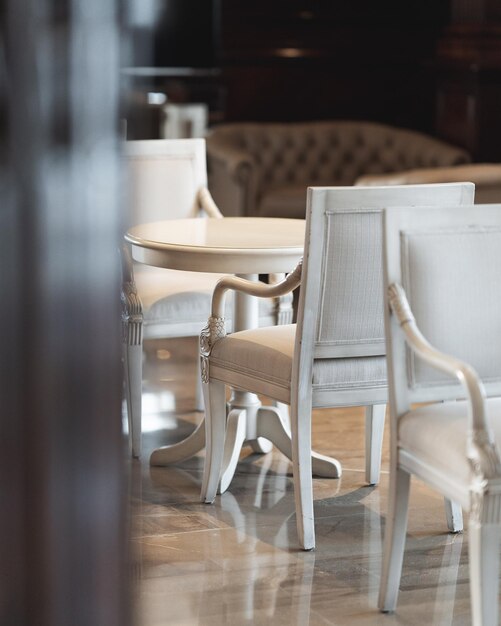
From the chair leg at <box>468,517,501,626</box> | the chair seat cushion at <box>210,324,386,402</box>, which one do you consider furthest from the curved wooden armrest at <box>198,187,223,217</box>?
the chair leg at <box>468,517,501,626</box>

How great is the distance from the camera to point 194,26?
21.3ft

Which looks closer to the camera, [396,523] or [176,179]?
[396,523]

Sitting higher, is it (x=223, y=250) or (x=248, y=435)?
(x=223, y=250)

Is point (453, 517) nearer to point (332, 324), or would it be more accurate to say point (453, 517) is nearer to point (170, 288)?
point (332, 324)

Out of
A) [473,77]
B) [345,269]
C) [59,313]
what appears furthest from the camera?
[473,77]

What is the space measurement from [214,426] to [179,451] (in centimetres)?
42

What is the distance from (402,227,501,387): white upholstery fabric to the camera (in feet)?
6.51

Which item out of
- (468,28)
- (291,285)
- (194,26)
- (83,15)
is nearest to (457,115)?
(468,28)

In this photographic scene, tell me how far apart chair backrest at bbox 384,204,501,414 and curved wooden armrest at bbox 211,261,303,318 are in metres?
0.50

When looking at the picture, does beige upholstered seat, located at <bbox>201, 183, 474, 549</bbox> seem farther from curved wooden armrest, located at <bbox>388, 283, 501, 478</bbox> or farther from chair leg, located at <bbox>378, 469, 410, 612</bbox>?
curved wooden armrest, located at <bbox>388, 283, 501, 478</bbox>

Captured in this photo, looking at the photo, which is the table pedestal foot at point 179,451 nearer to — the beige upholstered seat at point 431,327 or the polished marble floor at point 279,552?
the polished marble floor at point 279,552

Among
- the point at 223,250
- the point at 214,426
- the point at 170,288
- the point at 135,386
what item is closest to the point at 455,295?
the point at 223,250

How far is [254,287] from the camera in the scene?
2564mm

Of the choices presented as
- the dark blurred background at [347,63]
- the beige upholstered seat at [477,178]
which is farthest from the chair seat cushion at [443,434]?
the dark blurred background at [347,63]
